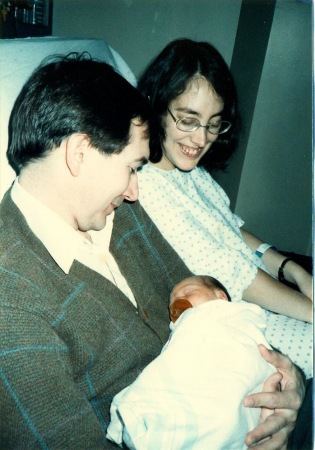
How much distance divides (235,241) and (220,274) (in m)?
0.23

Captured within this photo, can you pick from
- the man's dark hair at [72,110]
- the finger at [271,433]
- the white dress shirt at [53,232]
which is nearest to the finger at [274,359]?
the finger at [271,433]

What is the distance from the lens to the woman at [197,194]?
55.3 inches

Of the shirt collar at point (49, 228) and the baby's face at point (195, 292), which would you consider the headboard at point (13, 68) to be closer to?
the shirt collar at point (49, 228)

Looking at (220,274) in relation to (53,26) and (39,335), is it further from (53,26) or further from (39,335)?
(53,26)

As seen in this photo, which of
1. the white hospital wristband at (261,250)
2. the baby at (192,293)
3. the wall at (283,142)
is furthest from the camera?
the wall at (283,142)

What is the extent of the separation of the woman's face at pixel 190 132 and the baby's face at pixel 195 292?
0.50m

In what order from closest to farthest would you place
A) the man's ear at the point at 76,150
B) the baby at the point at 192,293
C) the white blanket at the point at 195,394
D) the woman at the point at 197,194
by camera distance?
the white blanket at the point at 195,394, the man's ear at the point at 76,150, the baby at the point at 192,293, the woman at the point at 197,194

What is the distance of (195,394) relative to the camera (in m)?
0.87

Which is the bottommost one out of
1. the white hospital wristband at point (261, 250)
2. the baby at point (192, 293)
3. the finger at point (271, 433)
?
the finger at point (271, 433)

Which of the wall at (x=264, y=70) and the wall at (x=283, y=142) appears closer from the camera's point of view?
the wall at (x=264, y=70)

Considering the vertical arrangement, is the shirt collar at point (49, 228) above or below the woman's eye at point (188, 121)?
below

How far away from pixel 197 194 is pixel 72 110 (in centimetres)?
80

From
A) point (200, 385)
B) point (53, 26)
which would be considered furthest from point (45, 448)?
point (53, 26)

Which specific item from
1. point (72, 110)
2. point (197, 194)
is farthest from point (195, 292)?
point (72, 110)
